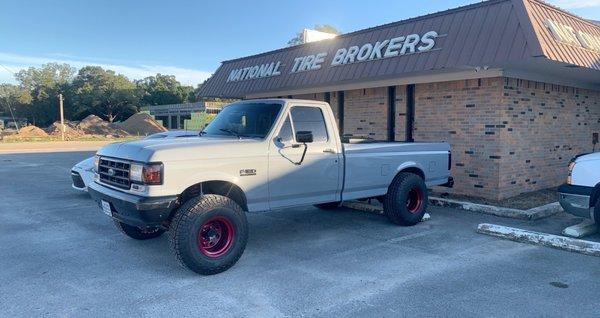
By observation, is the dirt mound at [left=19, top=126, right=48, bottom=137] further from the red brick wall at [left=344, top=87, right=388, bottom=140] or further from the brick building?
the red brick wall at [left=344, top=87, right=388, bottom=140]

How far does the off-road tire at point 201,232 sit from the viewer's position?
4.91 metres

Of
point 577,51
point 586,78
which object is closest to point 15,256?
point 577,51

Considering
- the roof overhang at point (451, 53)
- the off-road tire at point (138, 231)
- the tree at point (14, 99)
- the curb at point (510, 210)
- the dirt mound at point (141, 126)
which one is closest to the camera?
the off-road tire at point (138, 231)

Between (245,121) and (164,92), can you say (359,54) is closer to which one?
(245,121)

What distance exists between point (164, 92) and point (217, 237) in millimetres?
78993

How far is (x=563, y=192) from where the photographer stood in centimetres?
684

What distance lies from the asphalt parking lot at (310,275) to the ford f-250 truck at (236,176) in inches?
18.5

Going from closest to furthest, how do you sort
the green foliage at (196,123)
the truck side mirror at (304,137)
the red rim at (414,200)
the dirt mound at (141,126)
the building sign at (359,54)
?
1. the truck side mirror at (304,137)
2. the red rim at (414,200)
3. the building sign at (359,54)
4. the green foliage at (196,123)
5. the dirt mound at (141,126)

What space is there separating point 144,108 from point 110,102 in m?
5.27

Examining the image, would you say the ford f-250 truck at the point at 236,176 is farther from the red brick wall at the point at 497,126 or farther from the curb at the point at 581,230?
the red brick wall at the point at 497,126

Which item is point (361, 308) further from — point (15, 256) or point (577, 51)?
point (577, 51)

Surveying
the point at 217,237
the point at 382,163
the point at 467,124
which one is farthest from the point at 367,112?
the point at 217,237

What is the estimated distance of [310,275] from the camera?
512 cm

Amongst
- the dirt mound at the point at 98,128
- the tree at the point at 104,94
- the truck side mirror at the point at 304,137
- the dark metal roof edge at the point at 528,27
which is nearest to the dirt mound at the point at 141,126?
the dirt mound at the point at 98,128
